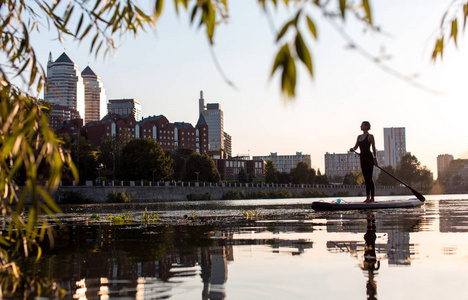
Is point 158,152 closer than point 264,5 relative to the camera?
No

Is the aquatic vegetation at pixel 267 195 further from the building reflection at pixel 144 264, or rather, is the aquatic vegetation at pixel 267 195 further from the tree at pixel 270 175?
the building reflection at pixel 144 264

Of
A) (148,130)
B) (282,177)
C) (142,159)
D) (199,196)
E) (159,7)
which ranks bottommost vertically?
Result: (199,196)

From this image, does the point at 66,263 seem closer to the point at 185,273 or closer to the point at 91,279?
the point at 91,279

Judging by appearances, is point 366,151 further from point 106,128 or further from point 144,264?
point 106,128

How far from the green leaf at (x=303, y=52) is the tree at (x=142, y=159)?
280ft

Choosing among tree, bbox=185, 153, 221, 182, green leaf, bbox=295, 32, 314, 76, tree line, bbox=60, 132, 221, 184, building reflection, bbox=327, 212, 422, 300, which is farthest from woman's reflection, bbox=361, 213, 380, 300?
tree, bbox=185, 153, 221, 182

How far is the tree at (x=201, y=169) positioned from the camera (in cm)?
11569

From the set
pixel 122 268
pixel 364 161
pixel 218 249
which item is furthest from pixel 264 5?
pixel 364 161

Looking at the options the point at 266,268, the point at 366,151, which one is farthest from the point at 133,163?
the point at 266,268

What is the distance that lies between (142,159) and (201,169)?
30467mm

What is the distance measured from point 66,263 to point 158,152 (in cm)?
8205

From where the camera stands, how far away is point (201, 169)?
115688 mm

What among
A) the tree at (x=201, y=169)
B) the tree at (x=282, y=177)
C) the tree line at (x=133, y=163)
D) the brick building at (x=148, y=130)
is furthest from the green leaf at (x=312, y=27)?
the tree at (x=282, y=177)

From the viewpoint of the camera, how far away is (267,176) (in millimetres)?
158750
